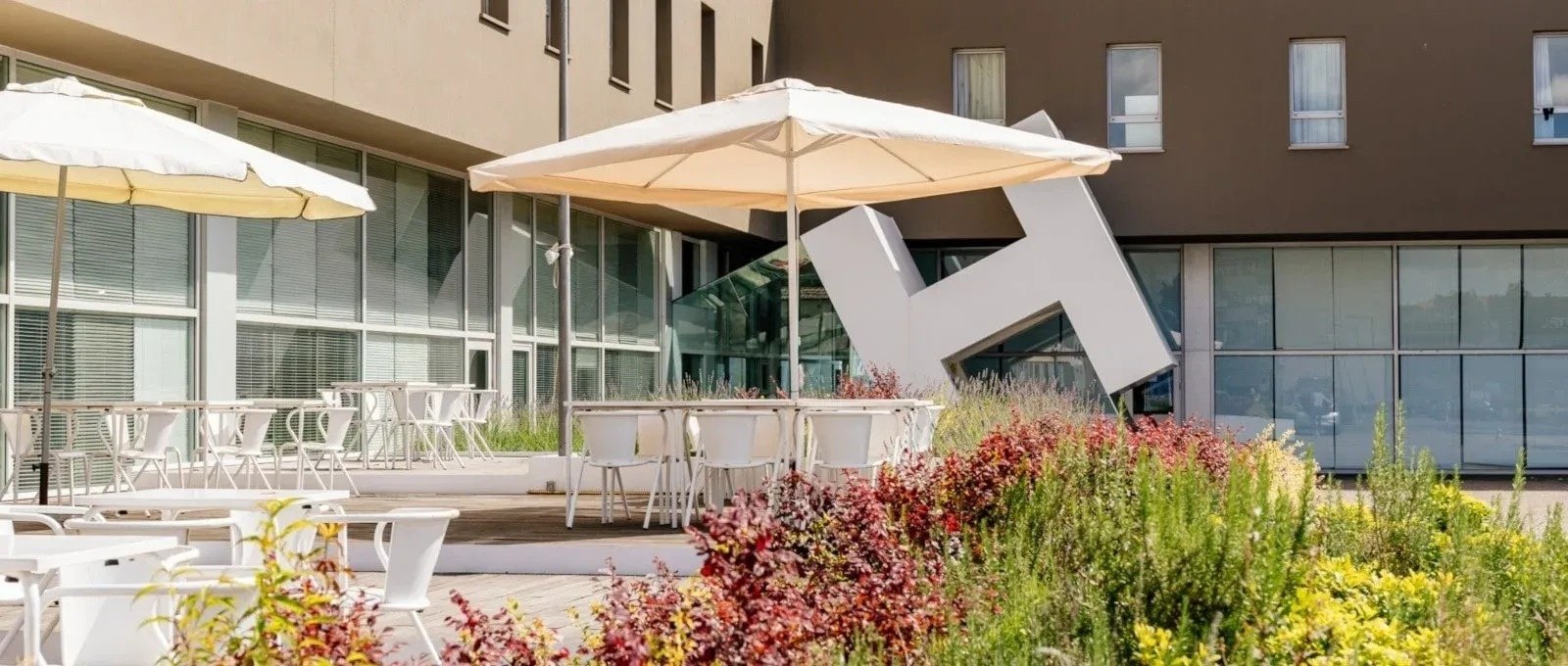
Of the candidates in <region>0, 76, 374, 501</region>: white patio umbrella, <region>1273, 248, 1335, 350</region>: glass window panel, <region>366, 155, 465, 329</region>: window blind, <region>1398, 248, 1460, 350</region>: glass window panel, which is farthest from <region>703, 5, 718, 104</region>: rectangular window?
<region>0, 76, 374, 501</region>: white patio umbrella

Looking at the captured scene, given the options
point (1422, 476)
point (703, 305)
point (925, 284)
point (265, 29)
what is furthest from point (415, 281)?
point (1422, 476)

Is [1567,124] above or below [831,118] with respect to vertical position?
above

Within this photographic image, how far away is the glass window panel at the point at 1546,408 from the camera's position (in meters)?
23.9

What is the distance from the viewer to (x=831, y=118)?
9.58 metres

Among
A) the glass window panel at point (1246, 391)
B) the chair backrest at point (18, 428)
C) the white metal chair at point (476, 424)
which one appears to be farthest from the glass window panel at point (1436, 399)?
the chair backrest at point (18, 428)

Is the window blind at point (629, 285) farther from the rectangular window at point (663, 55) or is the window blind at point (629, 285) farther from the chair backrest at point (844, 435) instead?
the chair backrest at point (844, 435)

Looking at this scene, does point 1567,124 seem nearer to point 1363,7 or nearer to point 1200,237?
point 1363,7

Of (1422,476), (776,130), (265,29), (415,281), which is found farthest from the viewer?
(415,281)

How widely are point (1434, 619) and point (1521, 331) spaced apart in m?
20.8

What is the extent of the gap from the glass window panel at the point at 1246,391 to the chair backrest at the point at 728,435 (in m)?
15.9

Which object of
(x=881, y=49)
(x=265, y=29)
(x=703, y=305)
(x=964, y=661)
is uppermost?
(x=881, y=49)

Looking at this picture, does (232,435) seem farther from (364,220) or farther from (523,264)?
(523,264)

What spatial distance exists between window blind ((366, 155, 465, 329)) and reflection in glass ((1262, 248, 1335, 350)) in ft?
38.8

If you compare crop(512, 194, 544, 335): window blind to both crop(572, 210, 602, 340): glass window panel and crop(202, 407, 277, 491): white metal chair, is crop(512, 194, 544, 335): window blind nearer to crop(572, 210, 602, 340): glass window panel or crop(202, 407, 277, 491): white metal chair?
crop(572, 210, 602, 340): glass window panel
